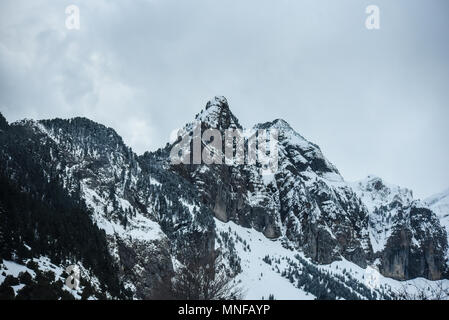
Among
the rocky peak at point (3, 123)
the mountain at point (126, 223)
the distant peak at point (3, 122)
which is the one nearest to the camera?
the mountain at point (126, 223)

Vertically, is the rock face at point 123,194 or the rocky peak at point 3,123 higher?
the rocky peak at point 3,123

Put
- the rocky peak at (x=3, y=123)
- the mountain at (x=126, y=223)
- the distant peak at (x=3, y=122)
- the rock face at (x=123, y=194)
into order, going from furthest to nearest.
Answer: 1. the distant peak at (x=3, y=122)
2. the rocky peak at (x=3, y=123)
3. the rock face at (x=123, y=194)
4. the mountain at (x=126, y=223)

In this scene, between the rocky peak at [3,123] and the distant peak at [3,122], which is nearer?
the rocky peak at [3,123]

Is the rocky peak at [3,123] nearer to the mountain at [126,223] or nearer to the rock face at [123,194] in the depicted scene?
the mountain at [126,223]

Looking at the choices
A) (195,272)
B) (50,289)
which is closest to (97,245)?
(50,289)

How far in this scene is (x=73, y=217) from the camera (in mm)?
71688

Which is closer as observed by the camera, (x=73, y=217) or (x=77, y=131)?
(x=73, y=217)

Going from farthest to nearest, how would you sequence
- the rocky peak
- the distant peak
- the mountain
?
the distant peak < the rocky peak < the mountain

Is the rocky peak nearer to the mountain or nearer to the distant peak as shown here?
the distant peak

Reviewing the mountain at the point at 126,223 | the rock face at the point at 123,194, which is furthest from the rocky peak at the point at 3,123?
the rock face at the point at 123,194

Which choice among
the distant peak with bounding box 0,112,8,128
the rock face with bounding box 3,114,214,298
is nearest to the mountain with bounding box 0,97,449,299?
the rock face with bounding box 3,114,214,298

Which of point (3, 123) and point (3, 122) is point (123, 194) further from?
point (3, 122)

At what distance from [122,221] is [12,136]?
45.5m
